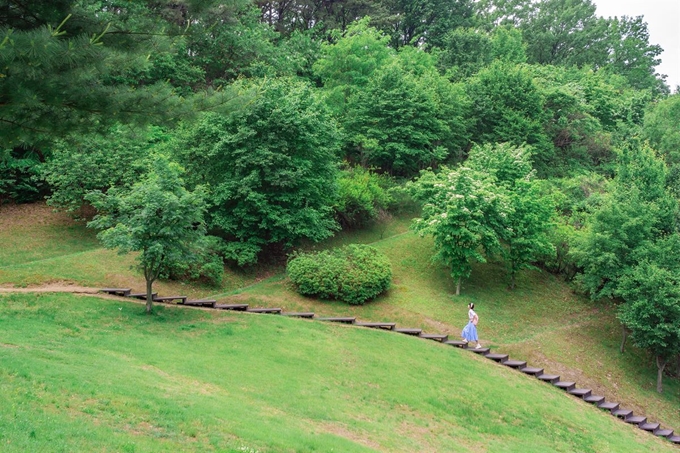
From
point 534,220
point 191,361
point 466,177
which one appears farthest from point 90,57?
point 534,220

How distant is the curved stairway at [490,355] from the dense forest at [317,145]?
1909 millimetres

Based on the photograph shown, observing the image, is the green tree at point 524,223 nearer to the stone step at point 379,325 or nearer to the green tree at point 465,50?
the stone step at point 379,325

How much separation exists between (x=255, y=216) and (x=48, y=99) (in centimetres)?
1809

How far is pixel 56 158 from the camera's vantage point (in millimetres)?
29062

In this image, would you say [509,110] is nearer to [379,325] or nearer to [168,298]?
[379,325]

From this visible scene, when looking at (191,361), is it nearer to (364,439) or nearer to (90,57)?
(364,439)

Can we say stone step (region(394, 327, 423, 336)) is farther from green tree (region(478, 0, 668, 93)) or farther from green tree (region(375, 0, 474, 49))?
green tree (region(478, 0, 668, 93))

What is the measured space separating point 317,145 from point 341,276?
23.2 feet

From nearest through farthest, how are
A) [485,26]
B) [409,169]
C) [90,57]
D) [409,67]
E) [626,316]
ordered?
[90,57]
[626,316]
[409,169]
[409,67]
[485,26]

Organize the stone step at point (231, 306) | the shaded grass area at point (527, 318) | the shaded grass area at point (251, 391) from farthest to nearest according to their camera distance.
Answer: the shaded grass area at point (527, 318) → the stone step at point (231, 306) → the shaded grass area at point (251, 391)

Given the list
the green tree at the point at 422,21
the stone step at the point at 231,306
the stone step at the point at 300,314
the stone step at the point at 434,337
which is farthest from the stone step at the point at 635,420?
the green tree at the point at 422,21

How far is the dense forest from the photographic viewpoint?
34.7ft

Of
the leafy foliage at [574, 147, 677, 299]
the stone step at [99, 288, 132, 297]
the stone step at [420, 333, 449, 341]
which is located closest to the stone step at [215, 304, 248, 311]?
the stone step at [99, 288, 132, 297]

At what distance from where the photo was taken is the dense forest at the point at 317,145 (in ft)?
34.7
